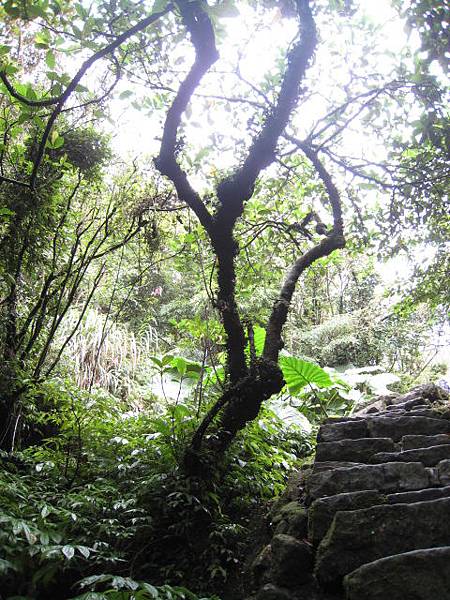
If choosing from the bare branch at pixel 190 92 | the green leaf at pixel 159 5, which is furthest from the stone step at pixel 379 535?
the green leaf at pixel 159 5

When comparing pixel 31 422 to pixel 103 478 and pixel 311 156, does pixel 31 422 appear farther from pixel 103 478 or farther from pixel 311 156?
pixel 311 156

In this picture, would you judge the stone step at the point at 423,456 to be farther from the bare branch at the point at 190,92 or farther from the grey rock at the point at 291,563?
the bare branch at the point at 190,92

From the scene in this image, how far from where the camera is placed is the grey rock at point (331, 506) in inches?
Result: 87.7

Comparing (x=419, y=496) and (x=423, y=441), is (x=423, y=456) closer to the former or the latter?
(x=423, y=441)

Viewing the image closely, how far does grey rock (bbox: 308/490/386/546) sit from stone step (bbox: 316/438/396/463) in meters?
0.67

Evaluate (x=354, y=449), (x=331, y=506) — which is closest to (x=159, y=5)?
(x=331, y=506)

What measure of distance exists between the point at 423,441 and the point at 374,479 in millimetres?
661

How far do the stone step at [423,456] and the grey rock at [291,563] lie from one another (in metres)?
0.84

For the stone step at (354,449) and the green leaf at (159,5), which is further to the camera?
the stone step at (354,449)

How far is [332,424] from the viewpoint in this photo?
3492 mm

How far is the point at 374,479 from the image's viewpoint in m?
2.47

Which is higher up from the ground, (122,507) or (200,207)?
(200,207)

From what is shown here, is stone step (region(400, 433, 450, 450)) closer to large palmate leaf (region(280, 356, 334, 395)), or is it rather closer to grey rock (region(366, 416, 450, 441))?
grey rock (region(366, 416, 450, 441))

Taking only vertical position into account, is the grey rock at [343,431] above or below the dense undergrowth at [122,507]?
above
